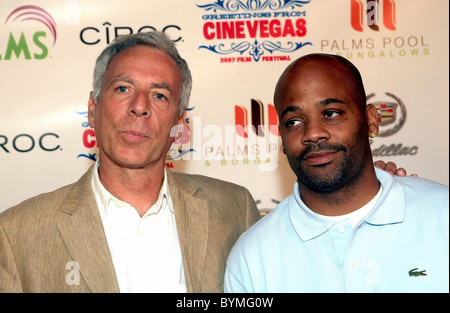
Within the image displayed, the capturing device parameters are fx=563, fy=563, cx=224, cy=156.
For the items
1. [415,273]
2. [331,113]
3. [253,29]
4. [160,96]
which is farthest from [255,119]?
[415,273]

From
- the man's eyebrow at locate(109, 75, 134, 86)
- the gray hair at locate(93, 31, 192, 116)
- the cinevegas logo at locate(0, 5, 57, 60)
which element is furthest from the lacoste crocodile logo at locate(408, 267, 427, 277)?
the cinevegas logo at locate(0, 5, 57, 60)

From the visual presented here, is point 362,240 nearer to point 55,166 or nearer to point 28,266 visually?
point 28,266

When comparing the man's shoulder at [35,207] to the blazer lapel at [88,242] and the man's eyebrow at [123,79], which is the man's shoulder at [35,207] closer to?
the blazer lapel at [88,242]

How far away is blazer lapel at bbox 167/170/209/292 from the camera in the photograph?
187 centimetres

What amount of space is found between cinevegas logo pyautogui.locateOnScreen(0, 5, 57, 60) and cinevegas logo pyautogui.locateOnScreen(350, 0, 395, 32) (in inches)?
61.0

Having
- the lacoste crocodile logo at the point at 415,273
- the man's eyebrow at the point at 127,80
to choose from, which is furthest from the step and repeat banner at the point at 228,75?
the lacoste crocodile logo at the point at 415,273

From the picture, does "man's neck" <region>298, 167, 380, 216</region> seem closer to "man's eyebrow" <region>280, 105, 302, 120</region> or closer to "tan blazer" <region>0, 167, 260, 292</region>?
"man's eyebrow" <region>280, 105, 302, 120</region>

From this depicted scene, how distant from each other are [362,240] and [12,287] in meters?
1.07

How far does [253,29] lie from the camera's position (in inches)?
115

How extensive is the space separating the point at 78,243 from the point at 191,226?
388mm

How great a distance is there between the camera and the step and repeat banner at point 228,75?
285cm

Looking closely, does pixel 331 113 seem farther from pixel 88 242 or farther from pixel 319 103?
pixel 88 242

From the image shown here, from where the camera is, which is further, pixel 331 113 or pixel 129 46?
pixel 129 46

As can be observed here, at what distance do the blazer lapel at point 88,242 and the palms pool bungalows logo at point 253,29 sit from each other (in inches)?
51.9
